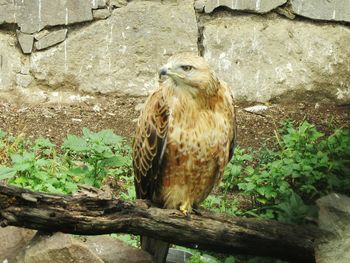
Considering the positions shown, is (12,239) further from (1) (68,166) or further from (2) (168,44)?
(2) (168,44)

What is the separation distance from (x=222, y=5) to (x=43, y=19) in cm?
174

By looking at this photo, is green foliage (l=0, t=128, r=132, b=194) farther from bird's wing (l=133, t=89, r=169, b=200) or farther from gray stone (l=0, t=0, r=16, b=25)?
gray stone (l=0, t=0, r=16, b=25)

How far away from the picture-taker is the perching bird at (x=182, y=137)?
479 centimetres

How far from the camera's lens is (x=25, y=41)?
7.89 meters

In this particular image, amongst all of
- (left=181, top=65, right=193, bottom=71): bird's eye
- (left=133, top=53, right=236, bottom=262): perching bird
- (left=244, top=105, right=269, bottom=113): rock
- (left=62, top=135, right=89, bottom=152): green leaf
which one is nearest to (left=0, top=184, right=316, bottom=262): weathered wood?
(left=133, top=53, right=236, bottom=262): perching bird

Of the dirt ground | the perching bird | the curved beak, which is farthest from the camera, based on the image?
the dirt ground

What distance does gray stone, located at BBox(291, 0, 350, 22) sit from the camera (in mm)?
8062

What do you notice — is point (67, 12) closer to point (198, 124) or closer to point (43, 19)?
point (43, 19)

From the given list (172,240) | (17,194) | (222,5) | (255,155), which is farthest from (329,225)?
(222,5)

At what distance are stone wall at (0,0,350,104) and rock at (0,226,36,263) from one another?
3492mm

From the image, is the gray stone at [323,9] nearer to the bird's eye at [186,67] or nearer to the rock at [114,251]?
the bird's eye at [186,67]

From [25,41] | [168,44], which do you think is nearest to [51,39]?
[25,41]

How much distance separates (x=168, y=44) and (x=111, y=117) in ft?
3.05

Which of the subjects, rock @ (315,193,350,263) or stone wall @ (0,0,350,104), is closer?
rock @ (315,193,350,263)
